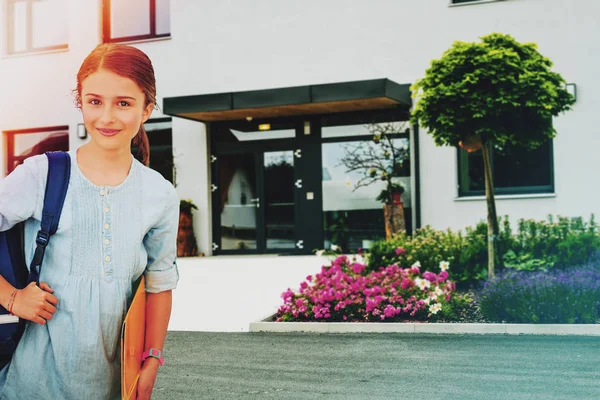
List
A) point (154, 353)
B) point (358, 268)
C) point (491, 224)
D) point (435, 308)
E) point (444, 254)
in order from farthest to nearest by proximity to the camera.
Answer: point (444, 254)
point (491, 224)
point (358, 268)
point (435, 308)
point (154, 353)

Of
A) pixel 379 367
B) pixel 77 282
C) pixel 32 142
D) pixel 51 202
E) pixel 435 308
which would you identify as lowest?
pixel 379 367

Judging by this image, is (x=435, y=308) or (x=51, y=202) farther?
(x=435, y=308)

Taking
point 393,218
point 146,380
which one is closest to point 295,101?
point 393,218

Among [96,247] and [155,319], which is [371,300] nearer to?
[155,319]

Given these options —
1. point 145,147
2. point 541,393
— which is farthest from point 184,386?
point 145,147

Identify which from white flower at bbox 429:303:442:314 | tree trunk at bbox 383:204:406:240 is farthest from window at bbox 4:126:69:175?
white flower at bbox 429:303:442:314

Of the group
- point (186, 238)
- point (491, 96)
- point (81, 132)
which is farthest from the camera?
point (81, 132)

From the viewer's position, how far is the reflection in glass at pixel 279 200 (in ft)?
51.6

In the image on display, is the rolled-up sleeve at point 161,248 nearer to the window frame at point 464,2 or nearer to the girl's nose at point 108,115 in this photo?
the girl's nose at point 108,115

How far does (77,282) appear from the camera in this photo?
1.67m

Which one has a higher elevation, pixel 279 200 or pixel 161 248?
pixel 279 200

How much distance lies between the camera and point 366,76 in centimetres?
1468

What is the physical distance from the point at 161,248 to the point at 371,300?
528cm

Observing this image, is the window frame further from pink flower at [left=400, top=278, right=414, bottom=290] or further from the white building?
pink flower at [left=400, top=278, right=414, bottom=290]
